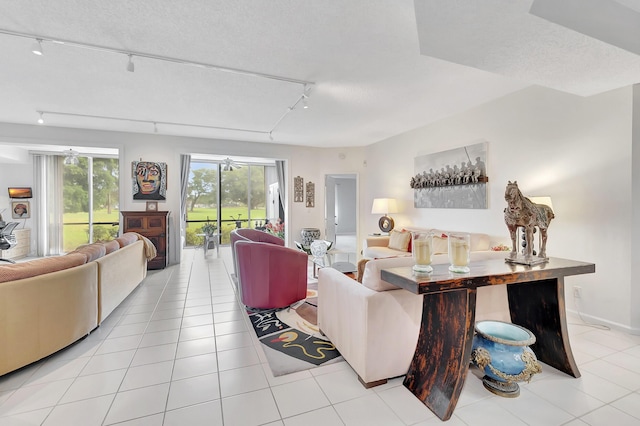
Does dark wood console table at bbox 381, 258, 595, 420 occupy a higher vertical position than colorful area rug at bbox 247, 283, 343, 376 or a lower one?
higher

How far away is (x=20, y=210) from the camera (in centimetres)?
661

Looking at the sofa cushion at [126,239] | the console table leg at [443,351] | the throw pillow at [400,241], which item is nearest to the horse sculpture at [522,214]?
the console table leg at [443,351]

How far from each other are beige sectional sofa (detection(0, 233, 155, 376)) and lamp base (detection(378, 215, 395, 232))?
14.7ft

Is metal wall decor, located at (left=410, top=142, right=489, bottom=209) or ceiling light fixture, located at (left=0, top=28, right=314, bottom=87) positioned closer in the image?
ceiling light fixture, located at (left=0, top=28, right=314, bottom=87)

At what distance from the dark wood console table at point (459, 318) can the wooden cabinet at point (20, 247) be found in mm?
8318

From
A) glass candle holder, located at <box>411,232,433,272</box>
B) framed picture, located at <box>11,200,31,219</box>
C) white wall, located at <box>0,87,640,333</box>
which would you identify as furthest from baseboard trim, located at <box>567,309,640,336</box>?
framed picture, located at <box>11,200,31,219</box>

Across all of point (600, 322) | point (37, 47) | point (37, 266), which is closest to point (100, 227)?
point (37, 266)

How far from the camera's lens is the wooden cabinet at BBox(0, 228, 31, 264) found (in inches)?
243

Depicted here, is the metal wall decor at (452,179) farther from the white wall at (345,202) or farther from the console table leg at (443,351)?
the white wall at (345,202)

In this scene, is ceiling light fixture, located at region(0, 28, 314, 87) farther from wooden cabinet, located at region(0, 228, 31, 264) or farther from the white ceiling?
wooden cabinet, located at region(0, 228, 31, 264)

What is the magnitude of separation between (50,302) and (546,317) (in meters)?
3.75

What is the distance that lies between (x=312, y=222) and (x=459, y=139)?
372 centimetres

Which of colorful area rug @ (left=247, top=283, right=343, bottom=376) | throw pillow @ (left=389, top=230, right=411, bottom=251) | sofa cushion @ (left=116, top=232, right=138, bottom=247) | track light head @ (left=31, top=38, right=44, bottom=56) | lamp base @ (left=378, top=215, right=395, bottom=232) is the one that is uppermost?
track light head @ (left=31, top=38, right=44, bottom=56)

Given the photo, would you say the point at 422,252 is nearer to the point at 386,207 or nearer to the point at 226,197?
the point at 386,207
